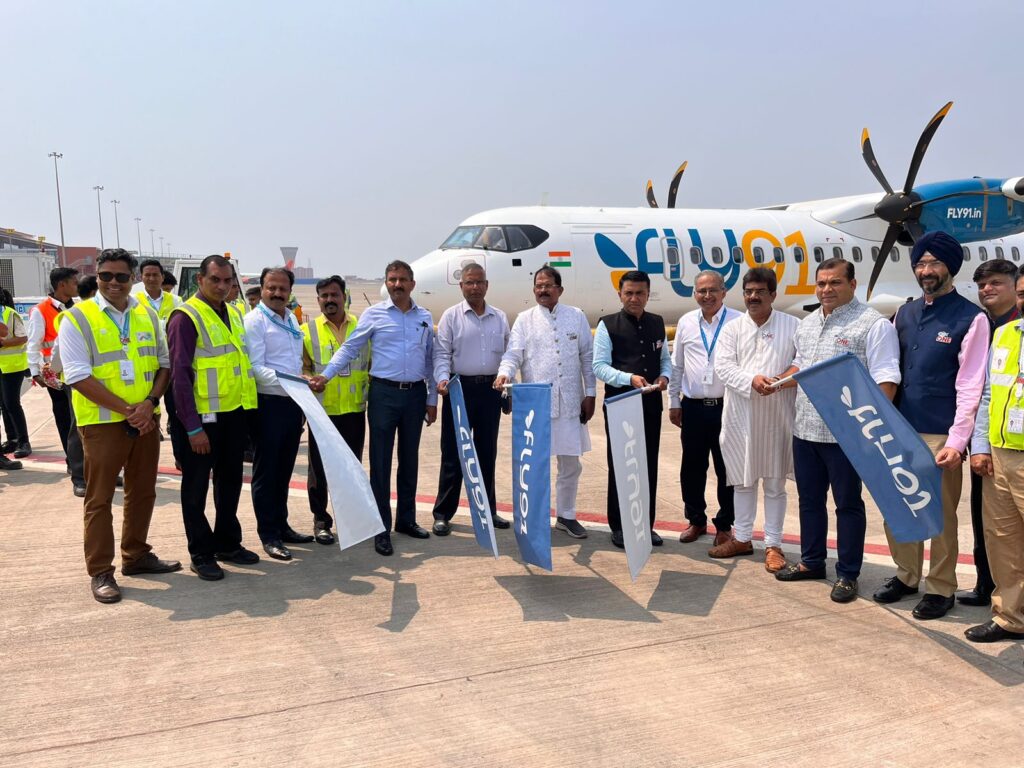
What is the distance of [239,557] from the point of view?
4.83 m

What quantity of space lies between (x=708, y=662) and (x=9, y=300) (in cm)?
798

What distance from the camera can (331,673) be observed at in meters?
3.37

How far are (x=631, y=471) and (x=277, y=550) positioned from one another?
2355 millimetres

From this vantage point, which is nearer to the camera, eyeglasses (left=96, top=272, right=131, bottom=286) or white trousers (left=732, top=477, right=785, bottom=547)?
eyeglasses (left=96, top=272, right=131, bottom=286)

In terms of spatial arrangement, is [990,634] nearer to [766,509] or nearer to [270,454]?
[766,509]

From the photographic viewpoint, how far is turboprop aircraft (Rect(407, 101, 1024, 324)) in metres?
13.5

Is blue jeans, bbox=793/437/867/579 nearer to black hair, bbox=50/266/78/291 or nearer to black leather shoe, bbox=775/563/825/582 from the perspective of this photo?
black leather shoe, bbox=775/563/825/582

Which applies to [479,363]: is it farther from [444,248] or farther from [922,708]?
[444,248]

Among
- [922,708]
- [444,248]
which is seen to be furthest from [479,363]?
[444,248]

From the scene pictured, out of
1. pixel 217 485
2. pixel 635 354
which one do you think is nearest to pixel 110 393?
pixel 217 485

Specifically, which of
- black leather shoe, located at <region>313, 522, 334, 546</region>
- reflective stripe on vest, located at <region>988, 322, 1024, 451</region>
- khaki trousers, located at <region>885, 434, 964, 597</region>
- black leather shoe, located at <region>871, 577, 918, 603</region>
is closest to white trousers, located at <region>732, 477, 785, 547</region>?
black leather shoe, located at <region>871, 577, 918, 603</region>

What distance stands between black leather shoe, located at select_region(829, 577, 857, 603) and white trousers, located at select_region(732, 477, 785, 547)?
573mm

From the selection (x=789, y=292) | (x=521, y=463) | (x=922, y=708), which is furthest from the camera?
(x=789, y=292)

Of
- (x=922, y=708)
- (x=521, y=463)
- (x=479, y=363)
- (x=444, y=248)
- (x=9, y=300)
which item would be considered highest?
(x=444, y=248)
